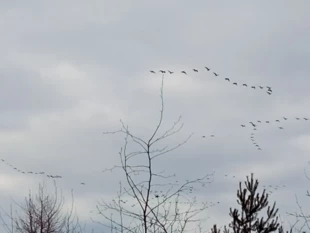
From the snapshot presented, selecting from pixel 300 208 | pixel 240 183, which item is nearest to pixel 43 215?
pixel 300 208

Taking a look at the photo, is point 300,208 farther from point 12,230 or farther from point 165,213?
point 12,230

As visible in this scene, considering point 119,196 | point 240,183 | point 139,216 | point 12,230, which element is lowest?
point 139,216

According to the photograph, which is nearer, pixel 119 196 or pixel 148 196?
pixel 148 196

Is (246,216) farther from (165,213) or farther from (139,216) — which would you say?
(139,216)

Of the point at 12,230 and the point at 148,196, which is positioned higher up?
the point at 12,230

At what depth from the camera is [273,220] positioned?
12.1 meters

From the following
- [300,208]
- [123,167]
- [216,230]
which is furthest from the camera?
[300,208]

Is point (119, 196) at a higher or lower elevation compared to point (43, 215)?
lower

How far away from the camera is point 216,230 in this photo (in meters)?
11.1

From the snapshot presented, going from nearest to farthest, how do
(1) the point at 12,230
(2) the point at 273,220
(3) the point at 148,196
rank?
(3) the point at 148,196 → (2) the point at 273,220 → (1) the point at 12,230

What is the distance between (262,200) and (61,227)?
12.4 m

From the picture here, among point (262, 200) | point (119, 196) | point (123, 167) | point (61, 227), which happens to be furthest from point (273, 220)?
point (61, 227)

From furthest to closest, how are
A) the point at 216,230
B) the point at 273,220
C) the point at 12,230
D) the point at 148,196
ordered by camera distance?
the point at 12,230
the point at 273,220
the point at 216,230
the point at 148,196

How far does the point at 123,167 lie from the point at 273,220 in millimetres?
4846
